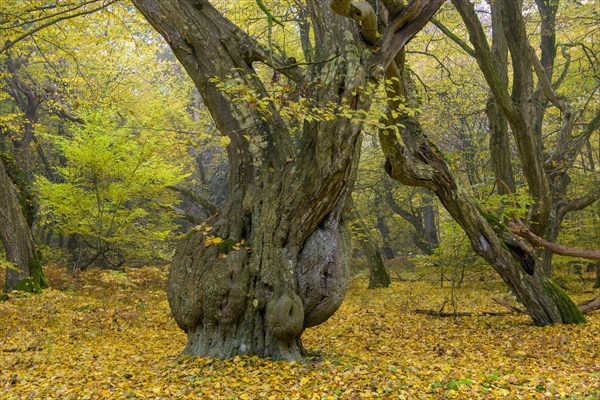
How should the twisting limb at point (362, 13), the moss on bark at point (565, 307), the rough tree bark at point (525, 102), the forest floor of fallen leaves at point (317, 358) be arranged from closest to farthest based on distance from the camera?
the twisting limb at point (362, 13), the forest floor of fallen leaves at point (317, 358), the moss on bark at point (565, 307), the rough tree bark at point (525, 102)

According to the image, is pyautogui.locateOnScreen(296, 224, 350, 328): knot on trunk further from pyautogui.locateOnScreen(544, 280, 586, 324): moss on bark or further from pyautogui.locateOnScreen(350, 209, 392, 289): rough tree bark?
pyautogui.locateOnScreen(350, 209, 392, 289): rough tree bark

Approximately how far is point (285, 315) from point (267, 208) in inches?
42.8

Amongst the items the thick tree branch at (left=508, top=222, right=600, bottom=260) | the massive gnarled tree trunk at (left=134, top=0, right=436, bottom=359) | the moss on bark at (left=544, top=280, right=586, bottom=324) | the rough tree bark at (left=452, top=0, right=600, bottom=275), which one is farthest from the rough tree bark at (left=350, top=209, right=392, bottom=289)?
the massive gnarled tree trunk at (left=134, top=0, right=436, bottom=359)

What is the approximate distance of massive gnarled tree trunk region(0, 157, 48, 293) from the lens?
861 centimetres

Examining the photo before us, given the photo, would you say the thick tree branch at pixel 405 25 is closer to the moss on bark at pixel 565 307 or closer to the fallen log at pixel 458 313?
the moss on bark at pixel 565 307

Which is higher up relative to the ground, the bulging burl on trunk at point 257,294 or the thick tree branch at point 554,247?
the thick tree branch at point 554,247

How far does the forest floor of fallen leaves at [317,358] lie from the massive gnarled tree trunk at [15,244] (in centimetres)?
54

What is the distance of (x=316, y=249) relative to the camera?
4.77m

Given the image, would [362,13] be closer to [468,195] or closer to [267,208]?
[267,208]

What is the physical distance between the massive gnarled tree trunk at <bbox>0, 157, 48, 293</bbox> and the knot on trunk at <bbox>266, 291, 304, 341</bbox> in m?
6.20

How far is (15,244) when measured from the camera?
8734 mm

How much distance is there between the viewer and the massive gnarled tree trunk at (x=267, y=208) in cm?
464

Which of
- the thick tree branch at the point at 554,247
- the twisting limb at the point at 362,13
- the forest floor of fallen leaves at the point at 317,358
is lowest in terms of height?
the forest floor of fallen leaves at the point at 317,358

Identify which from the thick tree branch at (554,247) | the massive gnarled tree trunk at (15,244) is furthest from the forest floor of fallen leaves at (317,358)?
the thick tree branch at (554,247)
